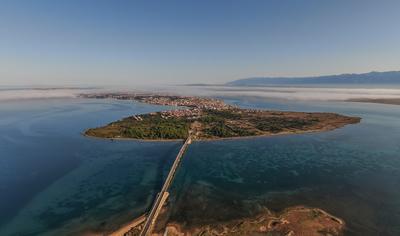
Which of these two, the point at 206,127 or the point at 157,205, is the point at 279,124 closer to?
the point at 206,127

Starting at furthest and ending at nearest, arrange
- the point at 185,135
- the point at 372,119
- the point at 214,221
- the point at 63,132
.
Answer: the point at 372,119, the point at 63,132, the point at 185,135, the point at 214,221

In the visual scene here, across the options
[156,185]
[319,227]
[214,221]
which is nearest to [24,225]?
[156,185]

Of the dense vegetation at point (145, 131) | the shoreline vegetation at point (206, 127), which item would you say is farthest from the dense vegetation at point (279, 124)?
the dense vegetation at point (145, 131)

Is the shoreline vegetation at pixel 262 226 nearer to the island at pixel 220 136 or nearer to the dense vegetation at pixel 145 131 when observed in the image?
the island at pixel 220 136

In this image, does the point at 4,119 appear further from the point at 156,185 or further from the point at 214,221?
A: the point at 214,221

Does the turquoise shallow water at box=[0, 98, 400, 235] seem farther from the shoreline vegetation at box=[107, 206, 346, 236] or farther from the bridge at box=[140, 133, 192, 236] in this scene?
the bridge at box=[140, 133, 192, 236]

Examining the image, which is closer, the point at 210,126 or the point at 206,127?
the point at 206,127

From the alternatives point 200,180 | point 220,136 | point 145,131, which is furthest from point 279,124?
point 200,180

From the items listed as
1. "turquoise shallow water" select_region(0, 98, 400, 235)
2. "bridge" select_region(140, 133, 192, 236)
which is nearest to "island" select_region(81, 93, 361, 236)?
"bridge" select_region(140, 133, 192, 236)

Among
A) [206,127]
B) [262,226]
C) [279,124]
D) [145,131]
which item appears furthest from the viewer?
[279,124]
